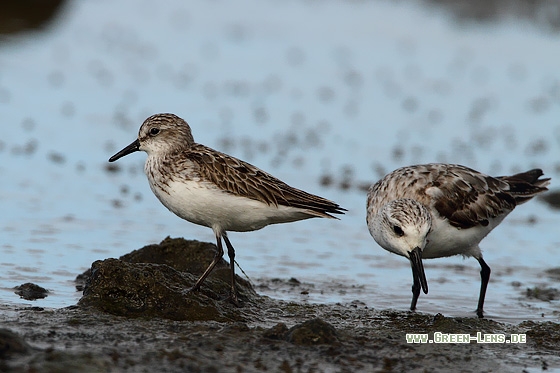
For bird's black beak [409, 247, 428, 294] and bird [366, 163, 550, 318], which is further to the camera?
bird [366, 163, 550, 318]

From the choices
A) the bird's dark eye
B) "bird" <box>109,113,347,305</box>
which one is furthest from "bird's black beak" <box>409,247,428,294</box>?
"bird" <box>109,113,347,305</box>

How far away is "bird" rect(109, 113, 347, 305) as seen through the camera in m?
9.45

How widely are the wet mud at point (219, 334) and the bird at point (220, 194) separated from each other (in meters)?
0.43

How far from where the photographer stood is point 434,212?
10.3 m

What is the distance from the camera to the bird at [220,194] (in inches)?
372

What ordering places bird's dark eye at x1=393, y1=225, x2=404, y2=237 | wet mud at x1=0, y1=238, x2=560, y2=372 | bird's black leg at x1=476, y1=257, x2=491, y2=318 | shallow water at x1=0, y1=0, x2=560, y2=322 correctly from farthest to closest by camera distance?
shallow water at x1=0, y1=0, x2=560, y2=322
bird's black leg at x1=476, y1=257, x2=491, y2=318
bird's dark eye at x1=393, y1=225, x2=404, y2=237
wet mud at x1=0, y1=238, x2=560, y2=372

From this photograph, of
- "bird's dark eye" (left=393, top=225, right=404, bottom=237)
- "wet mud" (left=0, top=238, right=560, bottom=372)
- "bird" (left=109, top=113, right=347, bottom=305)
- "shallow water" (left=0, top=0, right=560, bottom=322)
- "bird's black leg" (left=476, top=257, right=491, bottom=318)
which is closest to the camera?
"wet mud" (left=0, top=238, right=560, bottom=372)

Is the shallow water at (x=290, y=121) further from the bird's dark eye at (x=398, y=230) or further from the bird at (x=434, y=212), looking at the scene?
the bird's dark eye at (x=398, y=230)

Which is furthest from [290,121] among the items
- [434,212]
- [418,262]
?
[418,262]

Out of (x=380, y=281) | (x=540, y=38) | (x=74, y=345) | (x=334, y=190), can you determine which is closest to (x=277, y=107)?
(x=334, y=190)

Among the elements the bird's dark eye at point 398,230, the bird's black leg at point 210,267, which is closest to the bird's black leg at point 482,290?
the bird's dark eye at point 398,230

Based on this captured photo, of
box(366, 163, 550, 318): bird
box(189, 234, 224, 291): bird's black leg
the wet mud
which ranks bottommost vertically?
the wet mud

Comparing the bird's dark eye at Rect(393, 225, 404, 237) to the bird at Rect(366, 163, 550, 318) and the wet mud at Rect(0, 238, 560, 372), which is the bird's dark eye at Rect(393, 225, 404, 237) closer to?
the bird at Rect(366, 163, 550, 318)

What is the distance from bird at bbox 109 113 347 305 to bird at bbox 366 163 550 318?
2.21 ft
